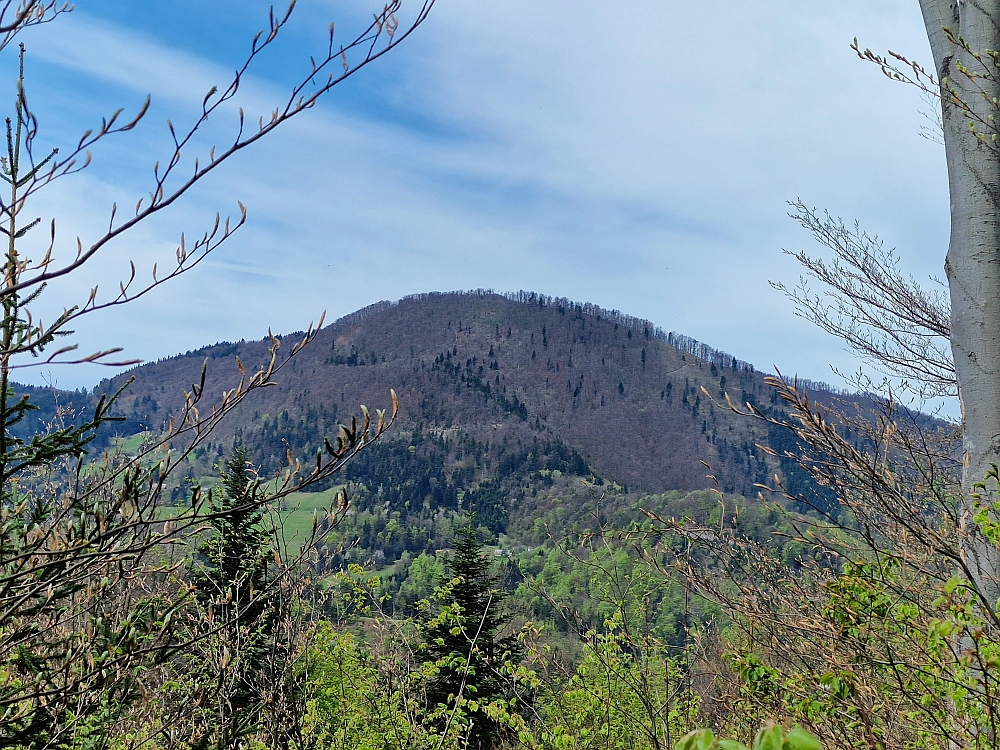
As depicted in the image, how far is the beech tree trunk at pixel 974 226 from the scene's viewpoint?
293cm

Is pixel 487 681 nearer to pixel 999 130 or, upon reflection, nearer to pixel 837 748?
pixel 837 748

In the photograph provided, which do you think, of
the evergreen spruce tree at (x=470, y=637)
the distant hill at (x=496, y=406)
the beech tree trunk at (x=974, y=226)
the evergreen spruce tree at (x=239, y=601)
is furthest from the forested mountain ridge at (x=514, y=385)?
the beech tree trunk at (x=974, y=226)

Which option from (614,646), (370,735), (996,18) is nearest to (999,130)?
(996,18)

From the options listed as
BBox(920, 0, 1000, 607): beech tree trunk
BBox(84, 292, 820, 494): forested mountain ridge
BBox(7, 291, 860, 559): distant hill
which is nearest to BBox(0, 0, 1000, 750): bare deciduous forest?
BBox(920, 0, 1000, 607): beech tree trunk

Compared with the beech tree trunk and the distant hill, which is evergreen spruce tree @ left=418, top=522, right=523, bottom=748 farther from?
the distant hill

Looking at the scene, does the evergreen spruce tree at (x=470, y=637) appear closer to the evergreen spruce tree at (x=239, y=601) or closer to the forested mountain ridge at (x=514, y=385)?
the evergreen spruce tree at (x=239, y=601)

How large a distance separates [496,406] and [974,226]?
14774 cm

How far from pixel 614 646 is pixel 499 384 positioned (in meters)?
153

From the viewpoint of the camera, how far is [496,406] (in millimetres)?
150625

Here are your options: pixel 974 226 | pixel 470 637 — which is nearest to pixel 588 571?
pixel 974 226

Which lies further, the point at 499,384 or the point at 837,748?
the point at 499,384

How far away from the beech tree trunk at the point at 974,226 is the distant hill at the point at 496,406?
8023cm

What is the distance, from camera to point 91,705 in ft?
7.82

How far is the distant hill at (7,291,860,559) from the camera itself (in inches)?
4451
